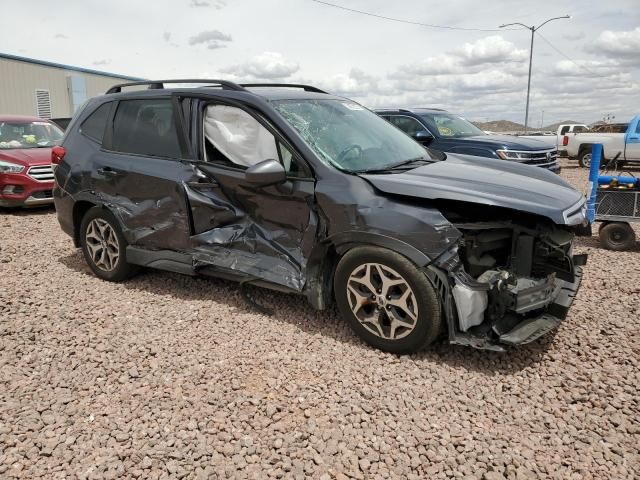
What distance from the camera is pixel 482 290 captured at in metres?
3.20

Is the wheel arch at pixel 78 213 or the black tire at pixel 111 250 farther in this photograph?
the wheel arch at pixel 78 213

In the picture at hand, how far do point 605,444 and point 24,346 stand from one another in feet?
12.4

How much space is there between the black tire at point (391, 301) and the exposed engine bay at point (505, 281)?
17 centimetres

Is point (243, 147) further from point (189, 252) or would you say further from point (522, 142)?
point (522, 142)

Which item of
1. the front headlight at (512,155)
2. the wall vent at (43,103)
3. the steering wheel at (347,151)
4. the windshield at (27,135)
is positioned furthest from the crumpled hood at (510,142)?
the wall vent at (43,103)

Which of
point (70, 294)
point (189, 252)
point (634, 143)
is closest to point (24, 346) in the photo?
point (70, 294)

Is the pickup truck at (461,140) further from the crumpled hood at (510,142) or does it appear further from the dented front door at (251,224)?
the dented front door at (251,224)

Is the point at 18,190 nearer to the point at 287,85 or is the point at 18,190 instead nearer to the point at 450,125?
the point at 287,85

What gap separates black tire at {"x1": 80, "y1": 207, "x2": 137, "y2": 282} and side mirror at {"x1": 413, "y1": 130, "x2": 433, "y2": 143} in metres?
5.71

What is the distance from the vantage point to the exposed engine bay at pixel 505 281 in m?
3.18

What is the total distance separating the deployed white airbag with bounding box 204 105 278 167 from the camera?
13.1 feet

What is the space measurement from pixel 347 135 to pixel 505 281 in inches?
65.9

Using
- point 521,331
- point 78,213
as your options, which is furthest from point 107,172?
point 521,331

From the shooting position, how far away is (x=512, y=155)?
9.01 m
